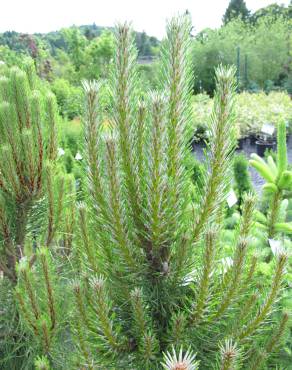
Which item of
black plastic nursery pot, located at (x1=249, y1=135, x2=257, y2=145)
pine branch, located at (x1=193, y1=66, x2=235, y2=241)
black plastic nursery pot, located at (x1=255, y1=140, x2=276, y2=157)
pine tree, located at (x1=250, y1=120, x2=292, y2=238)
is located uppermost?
pine branch, located at (x1=193, y1=66, x2=235, y2=241)

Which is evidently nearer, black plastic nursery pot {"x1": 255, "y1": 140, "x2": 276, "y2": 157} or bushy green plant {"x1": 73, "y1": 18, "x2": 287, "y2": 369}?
bushy green plant {"x1": 73, "y1": 18, "x2": 287, "y2": 369}

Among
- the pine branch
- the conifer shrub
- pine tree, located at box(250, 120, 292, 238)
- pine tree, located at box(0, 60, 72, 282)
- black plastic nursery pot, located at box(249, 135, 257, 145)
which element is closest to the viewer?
the pine branch

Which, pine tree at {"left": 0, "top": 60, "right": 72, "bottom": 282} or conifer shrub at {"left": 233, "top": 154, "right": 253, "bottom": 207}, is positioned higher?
pine tree at {"left": 0, "top": 60, "right": 72, "bottom": 282}

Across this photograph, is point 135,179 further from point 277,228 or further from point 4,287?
point 277,228

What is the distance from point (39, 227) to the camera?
2.14 metres

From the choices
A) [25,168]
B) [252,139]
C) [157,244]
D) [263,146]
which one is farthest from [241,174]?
[252,139]

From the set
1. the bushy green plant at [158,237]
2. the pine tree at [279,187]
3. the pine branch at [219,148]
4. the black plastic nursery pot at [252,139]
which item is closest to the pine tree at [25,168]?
the bushy green plant at [158,237]

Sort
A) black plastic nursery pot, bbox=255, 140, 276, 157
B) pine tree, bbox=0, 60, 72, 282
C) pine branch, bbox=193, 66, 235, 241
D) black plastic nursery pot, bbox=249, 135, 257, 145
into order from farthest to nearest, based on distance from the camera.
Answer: black plastic nursery pot, bbox=249, 135, 257, 145 → black plastic nursery pot, bbox=255, 140, 276, 157 → pine tree, bbox=0, 60, 72, 282 → pine branch, bbox=193, 66, 235, 241

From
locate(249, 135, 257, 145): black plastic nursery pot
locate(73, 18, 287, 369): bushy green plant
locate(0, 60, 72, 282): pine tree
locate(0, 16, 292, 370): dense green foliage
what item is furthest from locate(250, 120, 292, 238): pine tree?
locate(249, 135, 257, 145): black plastic nursery pot

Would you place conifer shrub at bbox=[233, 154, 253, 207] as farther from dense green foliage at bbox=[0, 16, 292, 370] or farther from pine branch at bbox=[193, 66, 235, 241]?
pine branch at bbox=[193, 66, 235, 241]

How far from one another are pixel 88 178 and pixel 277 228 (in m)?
1.62

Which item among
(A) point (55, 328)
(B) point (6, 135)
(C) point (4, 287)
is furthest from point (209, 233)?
(C) point (4, 287)

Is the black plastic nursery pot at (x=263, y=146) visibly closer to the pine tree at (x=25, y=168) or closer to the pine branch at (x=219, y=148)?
the pine tree at (x=25, y=168)

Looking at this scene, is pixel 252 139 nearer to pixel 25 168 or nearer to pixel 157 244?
pixel 25 168
